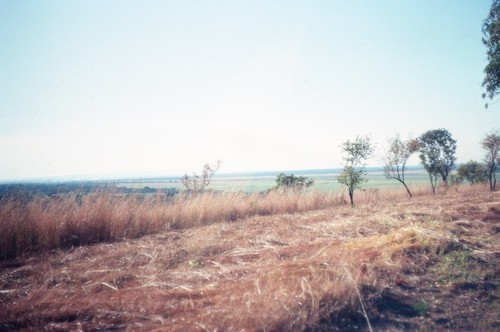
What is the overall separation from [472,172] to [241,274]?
1390 inches

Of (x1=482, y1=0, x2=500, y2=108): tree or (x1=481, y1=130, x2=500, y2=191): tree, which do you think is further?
(x1=481, y1=130, x2=500, y2=191): tree

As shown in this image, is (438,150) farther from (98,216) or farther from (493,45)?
Answer: (98,216)

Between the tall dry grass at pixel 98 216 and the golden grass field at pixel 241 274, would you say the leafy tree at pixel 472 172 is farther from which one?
the tall dry grass at pixel 98 216

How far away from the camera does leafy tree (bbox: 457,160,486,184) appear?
27.6 metres

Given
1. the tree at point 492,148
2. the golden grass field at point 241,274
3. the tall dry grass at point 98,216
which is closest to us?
the golden grass field at point 241,274

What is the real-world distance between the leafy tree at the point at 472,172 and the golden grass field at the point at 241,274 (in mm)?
27063

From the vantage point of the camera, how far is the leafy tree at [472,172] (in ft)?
90.5

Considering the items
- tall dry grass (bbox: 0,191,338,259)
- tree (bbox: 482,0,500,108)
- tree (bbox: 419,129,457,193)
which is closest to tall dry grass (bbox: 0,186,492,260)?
tall dry grass (bbox: 0,191,338,259)

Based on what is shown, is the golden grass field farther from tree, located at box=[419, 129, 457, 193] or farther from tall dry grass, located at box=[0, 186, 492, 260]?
tree, located at box=[419, 129, 457, 193]

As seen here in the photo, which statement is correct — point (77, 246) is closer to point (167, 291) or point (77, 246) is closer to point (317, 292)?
point (167, 291)

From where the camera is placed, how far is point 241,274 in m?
3.59

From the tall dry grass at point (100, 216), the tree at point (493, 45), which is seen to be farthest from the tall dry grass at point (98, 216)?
the tree at point (493, 45)

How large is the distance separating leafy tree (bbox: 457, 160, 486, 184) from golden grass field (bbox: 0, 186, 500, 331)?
27.1m

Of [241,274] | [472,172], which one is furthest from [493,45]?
[472,172]
